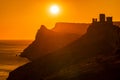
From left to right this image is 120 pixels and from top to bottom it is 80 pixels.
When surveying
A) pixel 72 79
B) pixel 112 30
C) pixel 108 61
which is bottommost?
pixel 72 79

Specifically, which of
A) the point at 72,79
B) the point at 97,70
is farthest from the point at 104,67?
the point at 72,79

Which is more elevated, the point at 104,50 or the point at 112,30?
the point at 112,30

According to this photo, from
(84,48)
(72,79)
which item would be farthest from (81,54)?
(72,79)

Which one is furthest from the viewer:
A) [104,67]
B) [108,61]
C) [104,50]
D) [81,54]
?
[81,54]

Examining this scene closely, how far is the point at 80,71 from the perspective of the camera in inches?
2709

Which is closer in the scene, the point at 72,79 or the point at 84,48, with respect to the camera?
the point at 72,79

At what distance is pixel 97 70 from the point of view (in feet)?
217

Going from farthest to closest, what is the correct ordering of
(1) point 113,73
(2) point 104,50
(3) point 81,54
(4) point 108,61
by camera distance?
1. (3) point 81,54
2. (2) point 104,50
3. (4) point 108,61
4. (1) point 113,73

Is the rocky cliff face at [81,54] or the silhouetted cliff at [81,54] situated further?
the silhouetted cliff at [81,54]

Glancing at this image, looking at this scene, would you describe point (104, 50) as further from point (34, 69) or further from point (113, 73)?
point (113, 73)

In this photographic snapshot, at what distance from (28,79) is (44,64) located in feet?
22.6

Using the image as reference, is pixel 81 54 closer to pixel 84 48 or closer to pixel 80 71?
pixel 84 48

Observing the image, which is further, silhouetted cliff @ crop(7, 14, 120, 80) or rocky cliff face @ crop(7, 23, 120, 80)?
silhouetted cliff @ crop(7, 14, 120, 80)

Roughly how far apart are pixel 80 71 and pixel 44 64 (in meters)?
36.0
